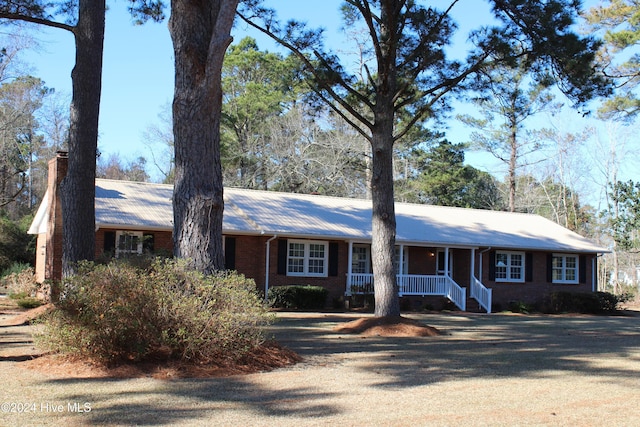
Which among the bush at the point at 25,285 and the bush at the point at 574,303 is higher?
the bush at the point at 25,285

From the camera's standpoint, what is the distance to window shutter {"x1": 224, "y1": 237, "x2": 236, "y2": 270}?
872 inches

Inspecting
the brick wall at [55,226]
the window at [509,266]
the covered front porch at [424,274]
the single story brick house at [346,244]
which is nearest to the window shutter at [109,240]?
the single story brick house at [346,244]

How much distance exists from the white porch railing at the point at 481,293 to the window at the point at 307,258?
20.5 feet

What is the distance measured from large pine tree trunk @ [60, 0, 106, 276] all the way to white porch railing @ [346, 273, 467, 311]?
11371 mm

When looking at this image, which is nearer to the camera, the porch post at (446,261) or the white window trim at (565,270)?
the porch post at (446,261)

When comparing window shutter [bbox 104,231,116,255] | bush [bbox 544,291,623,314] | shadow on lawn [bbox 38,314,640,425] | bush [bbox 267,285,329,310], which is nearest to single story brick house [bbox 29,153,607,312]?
window shutter [bbox 104,231,116,255]

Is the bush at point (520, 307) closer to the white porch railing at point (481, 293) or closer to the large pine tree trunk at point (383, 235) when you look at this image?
the white porch railing at point (481, 293)

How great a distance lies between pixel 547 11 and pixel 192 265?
1047 cm

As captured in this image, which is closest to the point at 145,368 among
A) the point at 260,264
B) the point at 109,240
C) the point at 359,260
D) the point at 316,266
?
the point at 109,240

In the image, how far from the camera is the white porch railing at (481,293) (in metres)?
24.9

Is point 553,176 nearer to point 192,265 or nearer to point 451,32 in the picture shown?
point 451,32

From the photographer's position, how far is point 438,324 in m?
18.0

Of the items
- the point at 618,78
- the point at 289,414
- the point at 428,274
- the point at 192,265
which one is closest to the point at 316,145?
the point at 428,274

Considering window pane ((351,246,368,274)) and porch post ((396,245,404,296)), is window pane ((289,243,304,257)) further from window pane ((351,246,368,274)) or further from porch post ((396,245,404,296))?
porch post ((396,245,404,296))
